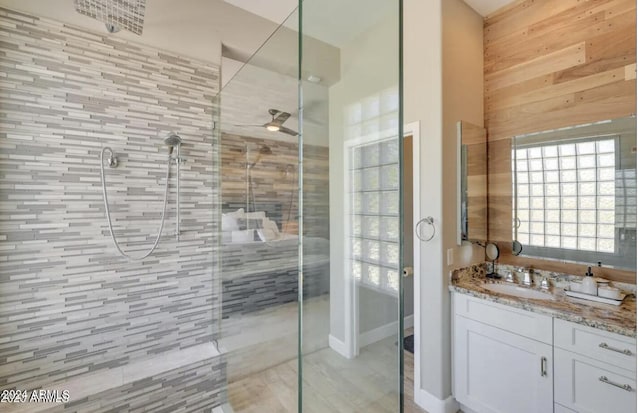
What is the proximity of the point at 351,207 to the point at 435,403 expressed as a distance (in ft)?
5.62

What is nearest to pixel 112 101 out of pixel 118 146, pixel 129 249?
pixel 118 146

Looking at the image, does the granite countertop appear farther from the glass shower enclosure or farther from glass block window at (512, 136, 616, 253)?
the glass shower enclosure

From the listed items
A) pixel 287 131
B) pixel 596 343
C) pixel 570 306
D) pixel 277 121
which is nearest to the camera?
pixel 596 343

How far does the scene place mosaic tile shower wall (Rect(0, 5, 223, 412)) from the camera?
1.61 metres

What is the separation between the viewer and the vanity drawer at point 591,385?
1391 mm

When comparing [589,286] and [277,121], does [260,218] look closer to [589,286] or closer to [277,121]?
[277,121]

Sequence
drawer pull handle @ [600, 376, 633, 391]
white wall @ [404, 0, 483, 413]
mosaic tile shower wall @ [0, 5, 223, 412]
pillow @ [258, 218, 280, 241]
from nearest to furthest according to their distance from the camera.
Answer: drawer pull handle @ [600, 376, 633, 391], mosaic tile shower wall @ [0, 5, 223, 412], white wall @ [404, 0, 483, 413], pillow @ [258, 218, 280, 241]

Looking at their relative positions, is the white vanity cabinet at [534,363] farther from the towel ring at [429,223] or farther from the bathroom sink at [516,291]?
the towel ring at [429,223]

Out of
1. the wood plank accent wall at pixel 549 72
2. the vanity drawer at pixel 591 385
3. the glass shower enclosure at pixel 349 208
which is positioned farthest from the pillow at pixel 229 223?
the vanity drawer at pixel 591 385

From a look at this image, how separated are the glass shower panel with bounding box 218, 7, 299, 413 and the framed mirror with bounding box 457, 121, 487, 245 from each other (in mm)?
1317

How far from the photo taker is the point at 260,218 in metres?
2.42

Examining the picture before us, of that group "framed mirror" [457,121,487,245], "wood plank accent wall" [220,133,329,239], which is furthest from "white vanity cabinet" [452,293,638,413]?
"wood plank accent wall" [220,133,329,239]

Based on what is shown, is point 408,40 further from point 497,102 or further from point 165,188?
point 165,188

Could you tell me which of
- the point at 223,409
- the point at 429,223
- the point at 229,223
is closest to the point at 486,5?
the point at 429,223
